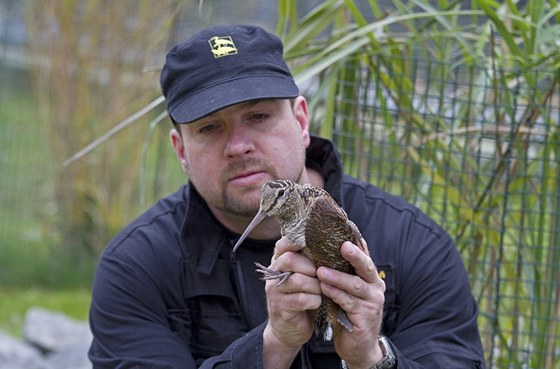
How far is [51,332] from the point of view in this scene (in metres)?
6.67

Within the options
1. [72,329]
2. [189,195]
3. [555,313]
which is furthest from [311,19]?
[72,329]

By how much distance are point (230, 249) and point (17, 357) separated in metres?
3.19

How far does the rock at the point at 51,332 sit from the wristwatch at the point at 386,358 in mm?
4000

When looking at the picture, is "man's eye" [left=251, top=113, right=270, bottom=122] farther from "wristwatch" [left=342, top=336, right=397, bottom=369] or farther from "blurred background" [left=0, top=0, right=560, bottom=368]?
"wristwatch" [left=342, top=336, right=397, bottom=369]

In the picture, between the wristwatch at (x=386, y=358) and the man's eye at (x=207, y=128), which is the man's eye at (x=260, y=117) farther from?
the wristwatch at (x=386, y=358)

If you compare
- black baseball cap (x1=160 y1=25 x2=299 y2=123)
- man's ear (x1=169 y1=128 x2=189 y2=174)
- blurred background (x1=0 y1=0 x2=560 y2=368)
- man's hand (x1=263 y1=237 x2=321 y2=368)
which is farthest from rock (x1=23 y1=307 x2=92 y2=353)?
man's hand (x1=263 y1=237 x2=321 y2=368)

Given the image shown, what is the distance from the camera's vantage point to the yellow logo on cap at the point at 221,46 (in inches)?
124

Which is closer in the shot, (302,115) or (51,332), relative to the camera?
(302,115)

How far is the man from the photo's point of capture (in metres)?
3.03

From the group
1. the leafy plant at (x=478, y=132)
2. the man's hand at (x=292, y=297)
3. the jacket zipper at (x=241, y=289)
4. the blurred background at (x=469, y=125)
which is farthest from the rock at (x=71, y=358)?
the man's hand at (x=292, y=297)

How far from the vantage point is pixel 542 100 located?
3.75 m

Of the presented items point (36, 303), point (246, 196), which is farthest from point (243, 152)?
point (36, 303)

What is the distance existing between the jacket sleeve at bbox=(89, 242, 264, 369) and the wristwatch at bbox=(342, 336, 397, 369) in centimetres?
55

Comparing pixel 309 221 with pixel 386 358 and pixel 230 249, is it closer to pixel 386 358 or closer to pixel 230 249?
A: pixel 386 358
